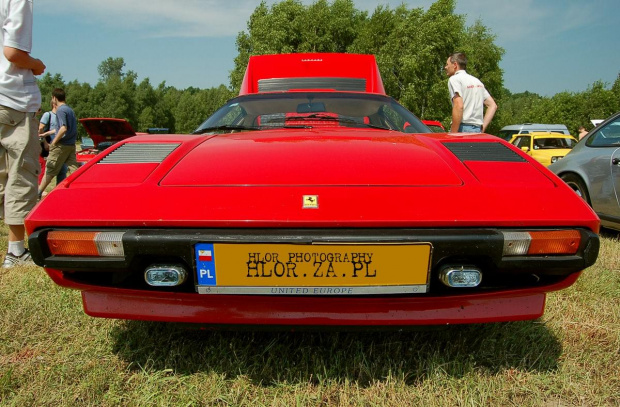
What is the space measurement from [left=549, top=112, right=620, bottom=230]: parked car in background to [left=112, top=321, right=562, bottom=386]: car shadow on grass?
2.35 m

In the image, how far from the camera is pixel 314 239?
126cm

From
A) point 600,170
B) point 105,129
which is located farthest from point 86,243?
point 105,129

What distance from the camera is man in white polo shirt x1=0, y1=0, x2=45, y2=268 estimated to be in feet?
9.00

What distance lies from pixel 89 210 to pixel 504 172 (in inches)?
52.2

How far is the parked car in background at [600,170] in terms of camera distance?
12.1 feet

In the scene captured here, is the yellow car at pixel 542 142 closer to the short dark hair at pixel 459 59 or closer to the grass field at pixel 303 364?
the short dark hair at pixel 459 59

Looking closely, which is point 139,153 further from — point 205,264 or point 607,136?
point 607,136

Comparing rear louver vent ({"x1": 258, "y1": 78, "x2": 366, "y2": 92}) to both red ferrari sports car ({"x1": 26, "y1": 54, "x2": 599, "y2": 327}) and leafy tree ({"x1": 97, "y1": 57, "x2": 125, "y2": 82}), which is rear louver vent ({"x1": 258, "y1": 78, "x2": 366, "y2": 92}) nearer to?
red ferrari sports car ({"x1": 26, "y1": 54, "x2": 599, "y2": 327})

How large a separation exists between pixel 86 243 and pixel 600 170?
13.3 feet

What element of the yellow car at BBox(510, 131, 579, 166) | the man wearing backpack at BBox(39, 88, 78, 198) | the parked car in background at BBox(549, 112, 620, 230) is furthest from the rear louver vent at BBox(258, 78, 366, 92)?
the yellow car at BBox(510, 131, 579, 166)

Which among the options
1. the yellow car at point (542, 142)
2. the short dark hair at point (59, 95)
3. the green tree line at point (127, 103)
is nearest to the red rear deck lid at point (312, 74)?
the short dark hair at point (59, 95)

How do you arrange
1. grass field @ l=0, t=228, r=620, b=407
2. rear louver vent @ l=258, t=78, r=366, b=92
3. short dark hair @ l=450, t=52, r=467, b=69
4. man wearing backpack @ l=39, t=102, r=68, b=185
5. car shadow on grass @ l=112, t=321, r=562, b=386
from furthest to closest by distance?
Answer: man wearing backpack @ l=39, t=102, r=68, b=185 < short dark hair @ l=450, t=52, r=467, b=69 < rear louver vent @ l=258, t=78, r=366, b=92 < car shadow on grass @ l=112, t=321, r=562, b=386 < grass field @ l=0, t=228, r=620, b=407

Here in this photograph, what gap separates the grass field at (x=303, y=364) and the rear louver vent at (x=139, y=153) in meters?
0.59

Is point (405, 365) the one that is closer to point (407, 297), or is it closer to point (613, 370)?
point (407, 297)
